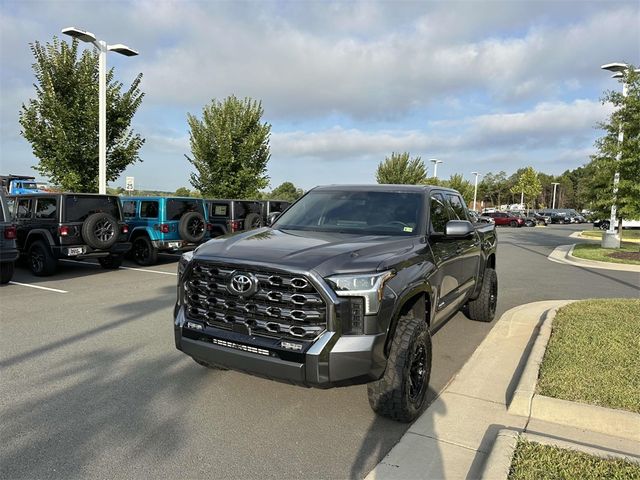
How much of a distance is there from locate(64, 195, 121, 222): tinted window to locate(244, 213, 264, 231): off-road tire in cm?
433

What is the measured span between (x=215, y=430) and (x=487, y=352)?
3.26 m

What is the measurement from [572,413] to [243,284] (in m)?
2.68

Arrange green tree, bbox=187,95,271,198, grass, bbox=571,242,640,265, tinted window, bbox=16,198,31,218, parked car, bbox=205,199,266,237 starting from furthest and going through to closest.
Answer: green tree, bbox=187,95,271,198
parked car, bbox=205,199,266,237
grass, bbox=571,242,640,265
tinted window, bbox=16,198,31,218

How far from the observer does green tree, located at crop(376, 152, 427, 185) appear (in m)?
40.0

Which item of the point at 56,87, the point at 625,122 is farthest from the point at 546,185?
the point at 56,87

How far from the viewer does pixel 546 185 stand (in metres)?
98.9

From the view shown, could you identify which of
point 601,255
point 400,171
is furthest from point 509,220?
point 601,255

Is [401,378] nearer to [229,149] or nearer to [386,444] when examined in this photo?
[386,444]

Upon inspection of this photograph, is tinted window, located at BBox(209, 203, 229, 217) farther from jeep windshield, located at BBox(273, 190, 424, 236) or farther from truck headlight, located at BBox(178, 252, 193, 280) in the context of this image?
truck headlight, located at BBox(178, 252, 193, 280)

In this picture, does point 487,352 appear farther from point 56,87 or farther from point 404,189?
point 56,87

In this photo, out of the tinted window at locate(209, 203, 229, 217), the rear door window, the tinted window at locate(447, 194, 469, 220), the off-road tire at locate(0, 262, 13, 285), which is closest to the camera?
the tinted window at locate(447, 194, 469, 220)

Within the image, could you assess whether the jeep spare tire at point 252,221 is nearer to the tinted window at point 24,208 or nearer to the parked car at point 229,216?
the parked car at point 229,216

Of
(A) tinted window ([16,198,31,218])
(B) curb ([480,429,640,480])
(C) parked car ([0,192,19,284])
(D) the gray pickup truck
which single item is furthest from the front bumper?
(A) tinted window ([16,198,31,218])

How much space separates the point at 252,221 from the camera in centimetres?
1456
